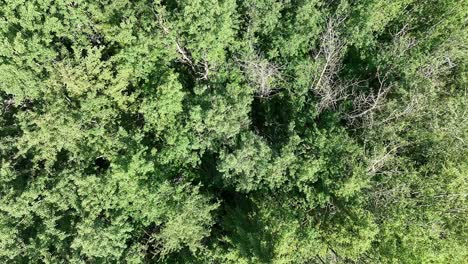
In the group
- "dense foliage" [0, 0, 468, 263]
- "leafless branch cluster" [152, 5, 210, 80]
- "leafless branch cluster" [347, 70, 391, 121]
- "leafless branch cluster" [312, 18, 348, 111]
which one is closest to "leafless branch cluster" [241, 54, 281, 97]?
"dense foliage" [0, 0, 468, 263]

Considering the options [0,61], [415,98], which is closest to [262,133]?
[415,98]

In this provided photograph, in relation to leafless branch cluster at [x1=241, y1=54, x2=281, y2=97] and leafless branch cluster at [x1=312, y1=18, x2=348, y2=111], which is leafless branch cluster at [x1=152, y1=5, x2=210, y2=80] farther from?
leafless branch cluster at [x1=312, y1=18, x2=348, y2=111]

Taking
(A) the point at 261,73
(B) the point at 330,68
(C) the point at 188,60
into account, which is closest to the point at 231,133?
(A) the point at 261,73

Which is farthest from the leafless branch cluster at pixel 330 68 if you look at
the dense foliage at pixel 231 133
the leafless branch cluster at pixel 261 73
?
the leafless branch cluster at pixel 261 73

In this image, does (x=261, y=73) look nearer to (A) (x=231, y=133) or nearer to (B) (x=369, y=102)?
(A) (x=231, y=133)

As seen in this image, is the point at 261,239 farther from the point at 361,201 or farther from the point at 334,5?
the point at 334,5

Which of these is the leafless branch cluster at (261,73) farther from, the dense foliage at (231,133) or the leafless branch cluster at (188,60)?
the leafless branch cluster at (188,60)

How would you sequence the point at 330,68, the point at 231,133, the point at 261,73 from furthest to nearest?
1. the point at 330,68
2. the point at 261,73
3. the point at 231,133
